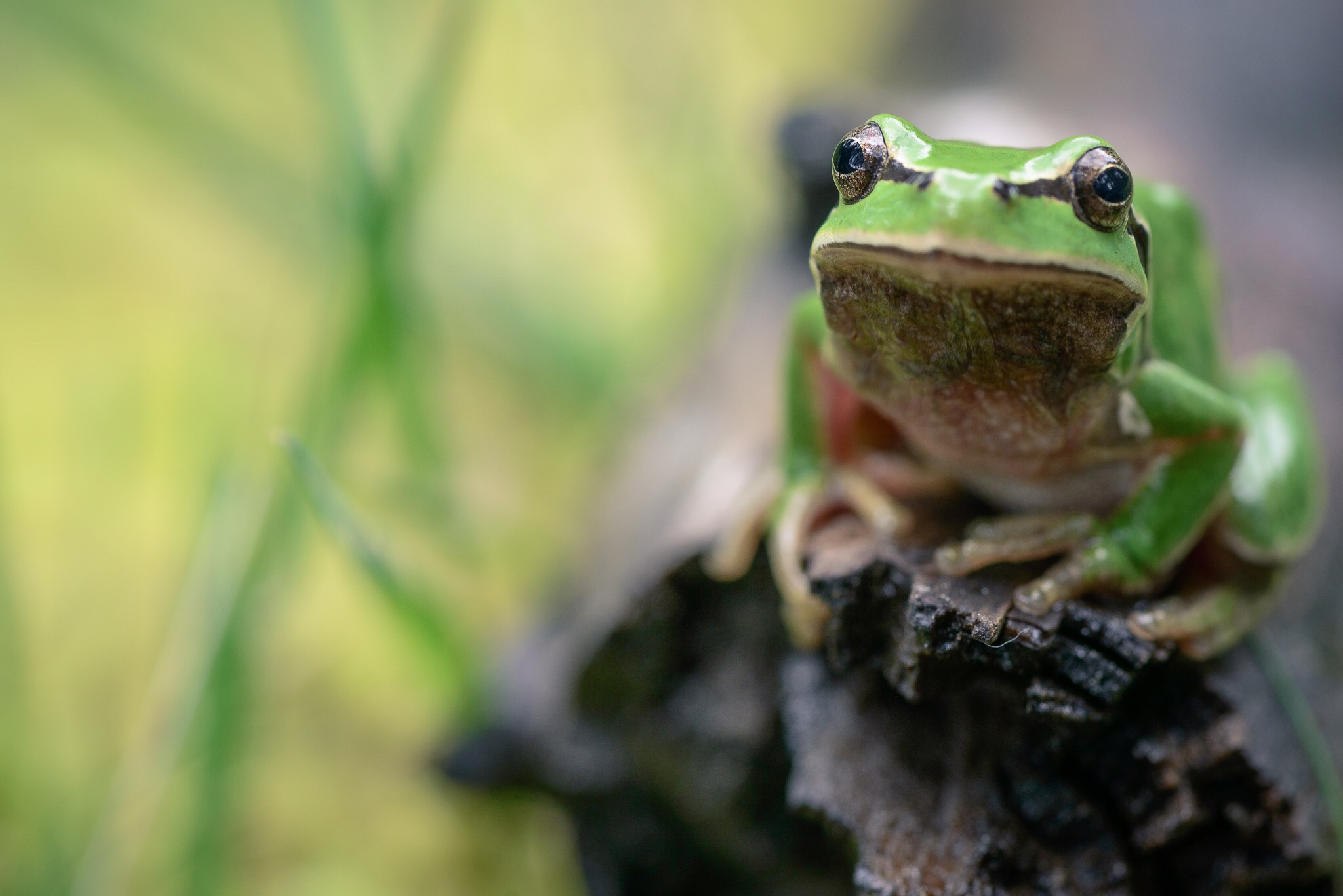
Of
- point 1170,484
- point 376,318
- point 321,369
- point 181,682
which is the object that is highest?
point 1170,484

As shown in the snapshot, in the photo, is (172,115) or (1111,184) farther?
(172,115)

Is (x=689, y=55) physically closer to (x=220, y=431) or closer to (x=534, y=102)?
(x=534, y=102)

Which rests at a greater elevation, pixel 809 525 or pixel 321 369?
pixel 809 525

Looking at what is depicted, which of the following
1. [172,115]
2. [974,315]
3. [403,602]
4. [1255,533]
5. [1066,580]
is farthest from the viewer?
[172,115]

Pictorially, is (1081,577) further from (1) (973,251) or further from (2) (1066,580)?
(1) (973,251)

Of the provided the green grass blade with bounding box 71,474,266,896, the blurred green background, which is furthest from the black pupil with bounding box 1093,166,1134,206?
the green grass blade with bounding box 71,474,266,896

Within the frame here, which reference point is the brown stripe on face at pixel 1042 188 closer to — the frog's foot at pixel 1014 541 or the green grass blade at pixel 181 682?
the frog's foot at pixel 1014 541

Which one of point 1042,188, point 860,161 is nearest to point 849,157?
point 860,161
